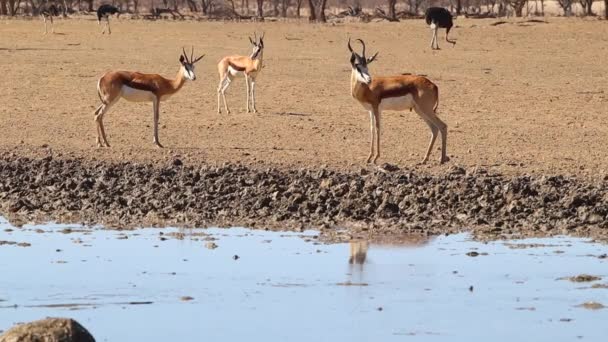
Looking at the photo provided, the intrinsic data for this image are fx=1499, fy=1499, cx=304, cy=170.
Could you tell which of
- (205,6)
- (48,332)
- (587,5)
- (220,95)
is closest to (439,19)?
(220,95)

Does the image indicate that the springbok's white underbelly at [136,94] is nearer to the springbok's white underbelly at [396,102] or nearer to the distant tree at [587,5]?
the springbok's white underbelly at [396,102]

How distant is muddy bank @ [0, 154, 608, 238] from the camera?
37.7 ft

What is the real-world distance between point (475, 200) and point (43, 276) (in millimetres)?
4087

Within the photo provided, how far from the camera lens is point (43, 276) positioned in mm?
9461

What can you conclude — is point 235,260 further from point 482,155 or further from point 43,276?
point 482,155

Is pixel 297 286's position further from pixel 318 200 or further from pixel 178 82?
pixel 178 82

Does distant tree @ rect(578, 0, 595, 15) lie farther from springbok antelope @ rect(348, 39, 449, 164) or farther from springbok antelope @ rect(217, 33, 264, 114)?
springbok antelope @ rect(348, 39, 449, 164)

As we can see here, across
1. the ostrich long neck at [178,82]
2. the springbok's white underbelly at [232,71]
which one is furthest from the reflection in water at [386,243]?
the springbok's white underbelly at [232,71]

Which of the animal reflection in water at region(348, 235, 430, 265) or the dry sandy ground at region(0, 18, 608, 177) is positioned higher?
the animal reflection in water at region(348, 235, 430, 265)

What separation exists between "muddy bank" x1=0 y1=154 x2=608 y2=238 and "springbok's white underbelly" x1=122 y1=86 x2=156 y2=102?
233cm

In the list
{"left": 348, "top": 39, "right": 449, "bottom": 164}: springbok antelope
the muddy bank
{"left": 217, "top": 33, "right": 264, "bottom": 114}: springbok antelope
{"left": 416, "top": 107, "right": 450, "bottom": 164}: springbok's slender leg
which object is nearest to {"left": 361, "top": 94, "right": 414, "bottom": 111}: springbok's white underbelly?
{"left": 348, "top": 39, "right": 449, "bottom": 164}: springbok antelope

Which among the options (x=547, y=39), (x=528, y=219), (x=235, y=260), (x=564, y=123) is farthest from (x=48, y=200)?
(x=547, y=39)

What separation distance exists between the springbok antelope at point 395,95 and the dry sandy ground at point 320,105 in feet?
1.22

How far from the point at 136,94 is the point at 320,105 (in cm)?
359
